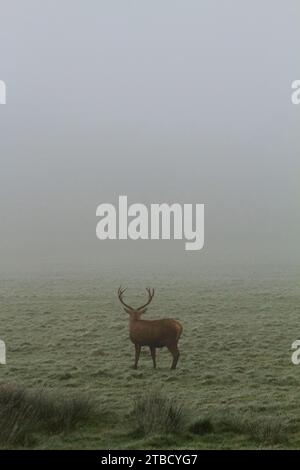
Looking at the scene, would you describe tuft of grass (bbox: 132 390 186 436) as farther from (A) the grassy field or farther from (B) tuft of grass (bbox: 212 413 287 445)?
(B) tuft of grass (bbox: 212 413 287 445)

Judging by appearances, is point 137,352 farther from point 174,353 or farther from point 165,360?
point 174,353

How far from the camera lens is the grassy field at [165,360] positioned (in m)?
6.05

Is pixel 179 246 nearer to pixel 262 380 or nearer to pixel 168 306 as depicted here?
pixel 168 306

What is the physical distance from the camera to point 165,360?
26.2 feet

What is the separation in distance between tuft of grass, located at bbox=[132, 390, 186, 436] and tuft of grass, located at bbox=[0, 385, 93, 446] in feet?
2.38

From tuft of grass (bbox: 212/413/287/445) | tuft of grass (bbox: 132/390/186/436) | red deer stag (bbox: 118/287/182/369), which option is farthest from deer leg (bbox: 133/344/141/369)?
tuft of grass (bbox: 212/413/287/445)

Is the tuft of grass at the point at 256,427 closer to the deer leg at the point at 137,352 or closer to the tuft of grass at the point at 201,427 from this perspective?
the tuft of grass at the point at 201,427

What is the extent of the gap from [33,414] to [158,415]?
166 centimetres

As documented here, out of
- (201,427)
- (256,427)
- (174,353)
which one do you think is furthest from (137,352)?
(256,427)

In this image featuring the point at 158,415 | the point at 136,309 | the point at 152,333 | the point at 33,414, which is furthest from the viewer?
the point at 136,309

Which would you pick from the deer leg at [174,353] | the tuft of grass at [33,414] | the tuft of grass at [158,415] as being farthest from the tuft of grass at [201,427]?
the deer leg at [174,353]

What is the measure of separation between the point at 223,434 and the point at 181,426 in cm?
56

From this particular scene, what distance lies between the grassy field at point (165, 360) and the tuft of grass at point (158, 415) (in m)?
0.02
